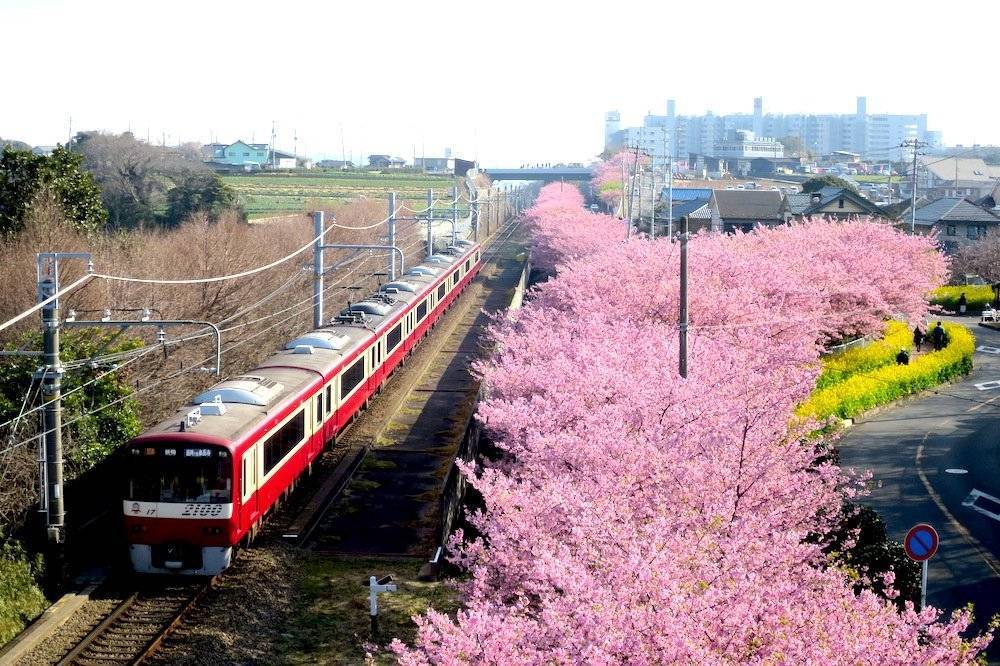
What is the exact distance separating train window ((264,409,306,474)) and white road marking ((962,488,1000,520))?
10.7 m

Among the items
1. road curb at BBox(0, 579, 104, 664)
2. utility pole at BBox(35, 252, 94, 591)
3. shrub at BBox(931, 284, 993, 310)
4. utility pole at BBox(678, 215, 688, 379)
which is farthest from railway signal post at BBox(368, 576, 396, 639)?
shrub at BBox(931, 284, 993, 310)

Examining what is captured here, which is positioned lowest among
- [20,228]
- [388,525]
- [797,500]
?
[388,525]

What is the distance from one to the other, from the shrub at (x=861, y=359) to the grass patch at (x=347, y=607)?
14431 millimetres

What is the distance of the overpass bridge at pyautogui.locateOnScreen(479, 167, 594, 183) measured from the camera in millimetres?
131750

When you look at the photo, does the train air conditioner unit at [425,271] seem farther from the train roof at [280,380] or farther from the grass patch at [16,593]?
the grass patch at [16,593]

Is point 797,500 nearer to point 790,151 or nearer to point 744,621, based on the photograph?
point 744,621

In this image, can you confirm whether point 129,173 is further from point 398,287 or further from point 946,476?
point 946,476

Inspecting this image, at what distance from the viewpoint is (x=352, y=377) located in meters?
20.7

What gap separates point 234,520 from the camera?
13.3m

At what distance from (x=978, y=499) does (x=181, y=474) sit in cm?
1270

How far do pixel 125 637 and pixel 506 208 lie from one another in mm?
98083

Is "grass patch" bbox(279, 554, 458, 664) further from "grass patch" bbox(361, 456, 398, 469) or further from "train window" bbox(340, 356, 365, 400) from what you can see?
"train window" bbox(340, 356, 365, 400)

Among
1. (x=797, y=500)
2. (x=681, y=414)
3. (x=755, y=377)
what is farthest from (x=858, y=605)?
(x=755, y=377)

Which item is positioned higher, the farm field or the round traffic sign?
the farm field
